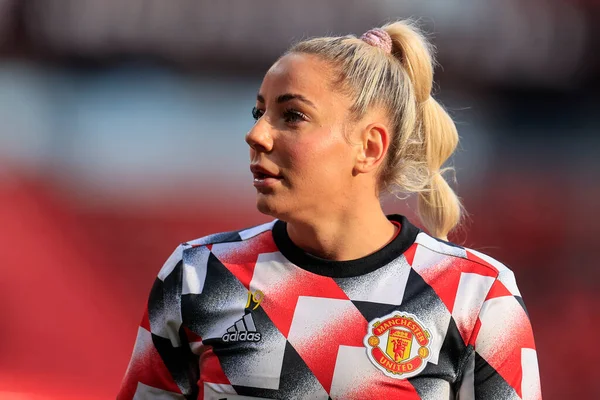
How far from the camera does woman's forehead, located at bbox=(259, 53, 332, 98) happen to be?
1619 mm

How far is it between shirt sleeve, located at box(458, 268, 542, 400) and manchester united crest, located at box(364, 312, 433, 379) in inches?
3.7

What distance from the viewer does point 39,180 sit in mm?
3949

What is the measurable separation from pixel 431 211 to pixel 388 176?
19 centimetres

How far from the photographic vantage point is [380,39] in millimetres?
1775

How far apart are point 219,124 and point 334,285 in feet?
8.32

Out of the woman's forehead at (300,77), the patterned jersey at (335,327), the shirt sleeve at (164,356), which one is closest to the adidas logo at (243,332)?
the patterned jersey at (335,327)

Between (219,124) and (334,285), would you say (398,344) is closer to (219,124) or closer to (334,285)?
(334,285)

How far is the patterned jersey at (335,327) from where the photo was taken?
1537 millimetres

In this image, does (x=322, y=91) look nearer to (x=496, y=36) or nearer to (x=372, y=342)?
(x=372, y=342)

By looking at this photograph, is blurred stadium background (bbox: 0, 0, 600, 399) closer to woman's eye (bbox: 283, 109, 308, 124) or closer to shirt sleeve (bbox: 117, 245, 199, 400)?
shirt sleeve (bbox: 117, 245, 199, 400)

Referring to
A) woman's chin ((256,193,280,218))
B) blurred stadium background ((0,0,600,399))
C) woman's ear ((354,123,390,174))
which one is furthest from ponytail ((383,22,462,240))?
blurred stadium background ((0,0,600,399))

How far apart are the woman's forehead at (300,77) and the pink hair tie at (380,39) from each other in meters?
0.16

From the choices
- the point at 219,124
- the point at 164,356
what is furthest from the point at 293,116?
the point at 219,124

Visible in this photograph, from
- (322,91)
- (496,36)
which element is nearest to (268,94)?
(322,91)
